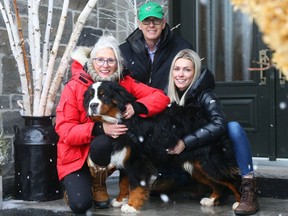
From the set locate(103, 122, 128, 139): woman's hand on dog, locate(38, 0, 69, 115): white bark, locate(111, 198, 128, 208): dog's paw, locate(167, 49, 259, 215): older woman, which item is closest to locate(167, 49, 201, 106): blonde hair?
locate(167, 49, 259, 215): older woman

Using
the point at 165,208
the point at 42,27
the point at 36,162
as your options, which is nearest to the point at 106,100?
the point at 165,208

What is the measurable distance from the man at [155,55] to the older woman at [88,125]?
1.33 ft

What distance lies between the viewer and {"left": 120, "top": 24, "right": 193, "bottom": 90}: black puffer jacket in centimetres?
475

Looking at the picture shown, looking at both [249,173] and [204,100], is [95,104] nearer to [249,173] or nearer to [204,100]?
[204,100]

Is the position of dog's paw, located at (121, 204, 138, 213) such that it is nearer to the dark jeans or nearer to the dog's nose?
the dark jeans

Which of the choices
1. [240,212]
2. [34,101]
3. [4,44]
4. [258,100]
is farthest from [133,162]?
[258,100]

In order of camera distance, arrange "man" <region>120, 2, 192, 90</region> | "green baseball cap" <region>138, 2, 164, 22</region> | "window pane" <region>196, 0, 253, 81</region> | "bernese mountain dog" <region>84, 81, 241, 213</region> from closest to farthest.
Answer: "bernese mountain dog" <region>84, 81, 241, 213</region>, "green baseball cap" <region>138, 2, 164, 22</region>, "man" <region>120, 2, 192, 90</region>, "window pane" <region>196, 0, 253, 81</region>

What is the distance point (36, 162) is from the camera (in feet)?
15.7

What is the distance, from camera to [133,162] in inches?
160

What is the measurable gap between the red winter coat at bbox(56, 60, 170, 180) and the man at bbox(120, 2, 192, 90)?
0.41 metres

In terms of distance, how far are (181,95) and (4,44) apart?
1891mm

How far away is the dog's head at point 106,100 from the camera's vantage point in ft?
12.6

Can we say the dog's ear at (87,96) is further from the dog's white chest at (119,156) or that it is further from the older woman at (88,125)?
the dog's white chest at (119,156)

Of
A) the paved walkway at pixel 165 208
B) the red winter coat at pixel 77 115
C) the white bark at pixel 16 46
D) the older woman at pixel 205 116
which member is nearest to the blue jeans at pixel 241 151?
the older woman at pixel 205 116
